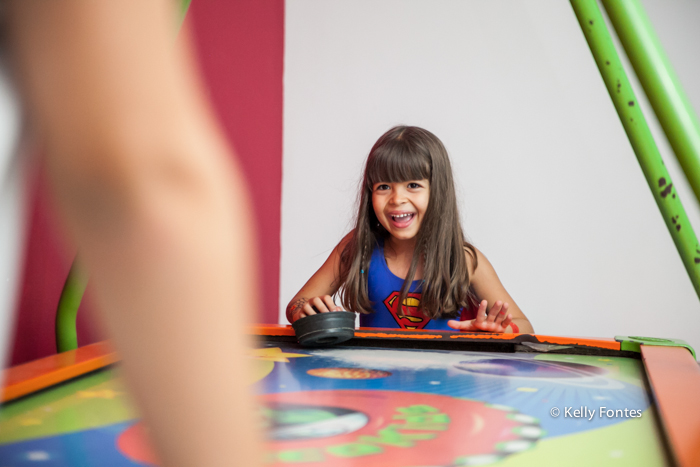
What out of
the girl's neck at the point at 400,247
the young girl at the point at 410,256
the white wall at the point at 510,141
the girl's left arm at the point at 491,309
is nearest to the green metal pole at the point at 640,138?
the girl's left arm at the point at 491,309

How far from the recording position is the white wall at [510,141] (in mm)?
2012

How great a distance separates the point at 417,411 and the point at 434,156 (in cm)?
96

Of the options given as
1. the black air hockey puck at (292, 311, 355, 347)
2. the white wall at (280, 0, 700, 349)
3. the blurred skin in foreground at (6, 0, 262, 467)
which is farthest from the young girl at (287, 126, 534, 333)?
the blurred skin in foreground at (6, 0, 262, 467)

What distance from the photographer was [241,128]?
5.98ft

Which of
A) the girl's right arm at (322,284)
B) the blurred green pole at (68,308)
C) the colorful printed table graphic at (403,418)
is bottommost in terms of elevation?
the colorful printed table graphic at (403,418)

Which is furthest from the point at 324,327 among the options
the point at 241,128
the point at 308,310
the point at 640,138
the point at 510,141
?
the point at 510,141

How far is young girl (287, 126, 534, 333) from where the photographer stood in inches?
50.3

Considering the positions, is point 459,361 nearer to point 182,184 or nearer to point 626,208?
point 182,184

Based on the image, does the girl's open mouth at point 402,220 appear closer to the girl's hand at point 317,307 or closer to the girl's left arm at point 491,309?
the girl's left arm at point 491,309

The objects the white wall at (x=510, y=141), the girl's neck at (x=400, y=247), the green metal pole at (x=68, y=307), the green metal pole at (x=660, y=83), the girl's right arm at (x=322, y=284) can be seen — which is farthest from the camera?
the white wall at (x=510, y=141)

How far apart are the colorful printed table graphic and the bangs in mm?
713

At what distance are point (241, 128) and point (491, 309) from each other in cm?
115

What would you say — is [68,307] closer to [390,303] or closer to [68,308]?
[68,308]

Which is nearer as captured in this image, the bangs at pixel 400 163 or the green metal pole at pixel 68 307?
the green metal pole at pixel 68 307
